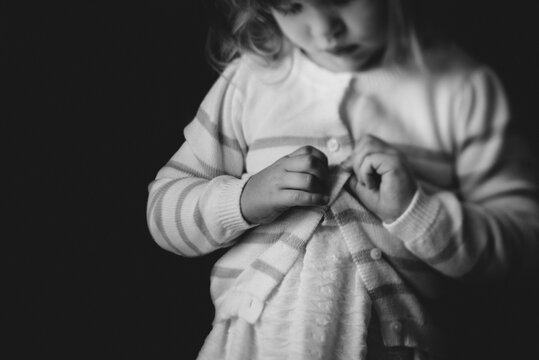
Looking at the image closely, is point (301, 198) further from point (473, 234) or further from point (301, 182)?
point (473, 234)

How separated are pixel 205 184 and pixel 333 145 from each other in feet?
0.47

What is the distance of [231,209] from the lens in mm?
578

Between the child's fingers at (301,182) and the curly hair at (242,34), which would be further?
the curly hair at (242,34)

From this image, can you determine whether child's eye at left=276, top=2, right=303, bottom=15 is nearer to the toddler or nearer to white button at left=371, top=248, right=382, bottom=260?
the toddler

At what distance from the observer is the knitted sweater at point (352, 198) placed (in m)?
0.53

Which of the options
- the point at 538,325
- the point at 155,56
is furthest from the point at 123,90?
the point at 538,325

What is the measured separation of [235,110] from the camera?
0.64 meters

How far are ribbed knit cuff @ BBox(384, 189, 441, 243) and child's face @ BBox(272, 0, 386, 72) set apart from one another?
0.16m

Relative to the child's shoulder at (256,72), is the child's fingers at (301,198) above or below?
below

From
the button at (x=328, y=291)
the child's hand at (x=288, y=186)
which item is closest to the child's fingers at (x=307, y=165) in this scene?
the child's hand at (x=288, y=186)

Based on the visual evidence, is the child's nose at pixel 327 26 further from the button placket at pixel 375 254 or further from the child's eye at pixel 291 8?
the button placket at pixel 375 254

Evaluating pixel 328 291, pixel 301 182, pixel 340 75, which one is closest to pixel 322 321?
pixel 328 291

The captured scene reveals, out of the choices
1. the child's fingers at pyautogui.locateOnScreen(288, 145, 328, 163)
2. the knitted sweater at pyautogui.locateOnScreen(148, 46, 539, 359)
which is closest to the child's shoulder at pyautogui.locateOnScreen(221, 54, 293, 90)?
the knitted sweater at pyautogui.locateOnScreen(148, 46, 539, 359)

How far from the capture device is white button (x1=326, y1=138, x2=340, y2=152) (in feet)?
1.89
